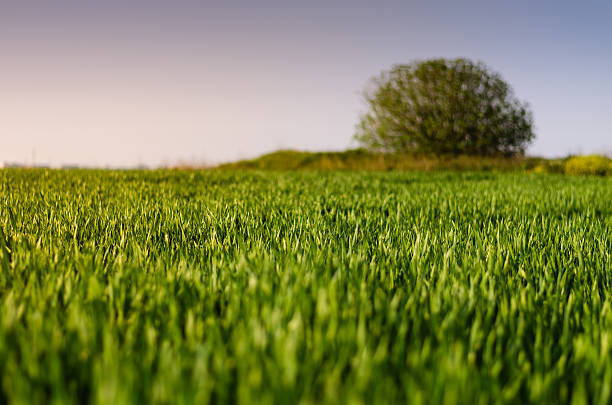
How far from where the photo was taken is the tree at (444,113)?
875 inches

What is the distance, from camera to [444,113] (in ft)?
73.3

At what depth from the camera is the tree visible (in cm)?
2223

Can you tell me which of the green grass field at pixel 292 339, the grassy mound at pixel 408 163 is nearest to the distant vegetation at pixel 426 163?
the grassy mound at pixel 408 163

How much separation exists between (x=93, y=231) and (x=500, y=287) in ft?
7.96

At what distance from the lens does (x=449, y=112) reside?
73.2 ft

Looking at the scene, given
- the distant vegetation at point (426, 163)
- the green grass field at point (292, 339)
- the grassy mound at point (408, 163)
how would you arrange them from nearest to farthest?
the green grass field at point (292, 339) → the distant vegetation at point (426, 163) → the grassy mound at point (408, 163)

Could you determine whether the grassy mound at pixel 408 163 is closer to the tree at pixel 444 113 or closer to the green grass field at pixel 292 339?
the tree at pixel 444 113

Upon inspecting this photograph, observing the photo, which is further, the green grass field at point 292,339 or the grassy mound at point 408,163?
the grassy mound at point 408,163

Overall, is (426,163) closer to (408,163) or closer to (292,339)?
(408,163)

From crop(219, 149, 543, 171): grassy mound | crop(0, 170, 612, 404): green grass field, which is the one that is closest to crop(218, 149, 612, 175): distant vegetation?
crop(219, 149, 543, 171): grassy mound

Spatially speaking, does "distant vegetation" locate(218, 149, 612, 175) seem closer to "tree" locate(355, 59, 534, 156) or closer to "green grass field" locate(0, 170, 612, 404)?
"tree" locate(355, 59, 534, 156)

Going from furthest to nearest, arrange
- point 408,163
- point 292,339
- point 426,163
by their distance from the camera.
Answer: point 408,163 → point 426,163 → point 292,339

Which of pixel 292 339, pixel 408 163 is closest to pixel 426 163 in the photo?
pixel 408 163

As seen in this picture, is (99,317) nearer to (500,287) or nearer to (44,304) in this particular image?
(44,304)
